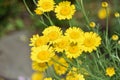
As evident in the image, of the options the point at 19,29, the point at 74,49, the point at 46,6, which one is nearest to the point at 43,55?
the point at 74,49

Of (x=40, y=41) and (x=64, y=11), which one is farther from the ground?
(x=64, y=11)

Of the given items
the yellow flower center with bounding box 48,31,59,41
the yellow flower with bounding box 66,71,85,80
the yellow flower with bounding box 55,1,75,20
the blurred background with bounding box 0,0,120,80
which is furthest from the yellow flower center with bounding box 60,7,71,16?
the blurred background with bounding box 0,0,120,80

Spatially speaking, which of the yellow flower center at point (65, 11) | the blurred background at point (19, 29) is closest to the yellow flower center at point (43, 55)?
the yellow flower center at point (65, 11)

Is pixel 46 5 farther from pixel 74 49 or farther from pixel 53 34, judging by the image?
pixel 74 49

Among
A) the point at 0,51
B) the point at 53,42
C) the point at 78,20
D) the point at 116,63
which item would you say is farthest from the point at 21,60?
the point at 53,42

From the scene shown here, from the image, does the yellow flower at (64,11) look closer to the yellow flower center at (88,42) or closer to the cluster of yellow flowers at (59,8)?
the cluster of yellow flowers at (59,8)

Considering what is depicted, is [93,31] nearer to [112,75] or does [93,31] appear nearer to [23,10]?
[112,75]

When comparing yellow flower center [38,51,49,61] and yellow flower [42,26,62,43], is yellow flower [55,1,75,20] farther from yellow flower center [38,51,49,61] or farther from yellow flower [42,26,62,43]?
yellow flower center [38,51,49,61]
